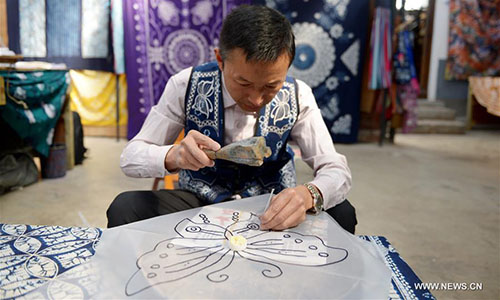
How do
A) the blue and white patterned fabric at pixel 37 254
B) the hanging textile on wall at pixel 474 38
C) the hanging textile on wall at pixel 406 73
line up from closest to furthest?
the blue and white patterned fabric at pixel 37 254 < the hanging textile on wall at pixel 406 73 < the hanging textile on wall at pixel 474 38

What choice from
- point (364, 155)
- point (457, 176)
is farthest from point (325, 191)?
point (364, 155)

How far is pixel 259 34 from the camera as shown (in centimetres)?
95

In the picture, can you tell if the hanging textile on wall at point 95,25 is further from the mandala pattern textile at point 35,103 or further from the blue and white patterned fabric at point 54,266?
the blue and white patterned fabric at point 54,266

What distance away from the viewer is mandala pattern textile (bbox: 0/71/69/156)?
249 centimetres

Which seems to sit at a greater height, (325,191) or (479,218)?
(325,191)

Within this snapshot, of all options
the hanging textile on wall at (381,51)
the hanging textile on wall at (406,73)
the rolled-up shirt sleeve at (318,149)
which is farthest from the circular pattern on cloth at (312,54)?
the rolled-up shirt sleeve at (318,149)

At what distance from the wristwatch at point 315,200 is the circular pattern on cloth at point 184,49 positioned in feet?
10.5

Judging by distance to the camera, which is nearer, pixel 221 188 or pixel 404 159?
pixel 221 188

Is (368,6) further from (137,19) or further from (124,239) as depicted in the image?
(124,239)

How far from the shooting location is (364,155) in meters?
4.07

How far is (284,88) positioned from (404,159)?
308 centimetres

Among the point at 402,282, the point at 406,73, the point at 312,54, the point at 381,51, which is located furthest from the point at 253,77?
the point at 406,73

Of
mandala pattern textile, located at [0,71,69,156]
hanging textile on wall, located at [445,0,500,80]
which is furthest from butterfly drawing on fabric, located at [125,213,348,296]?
hanging textile on wall, located at [445,0,500,80]

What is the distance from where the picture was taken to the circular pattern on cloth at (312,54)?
420cm
